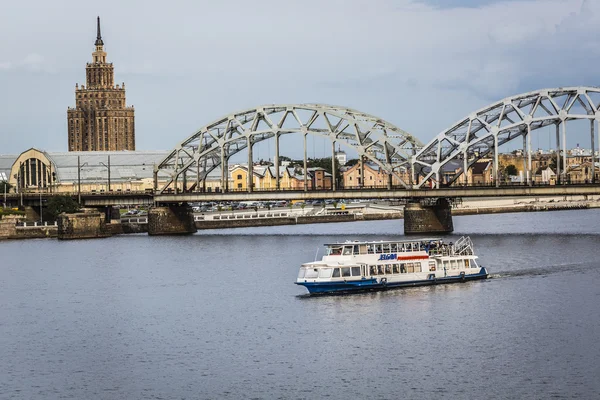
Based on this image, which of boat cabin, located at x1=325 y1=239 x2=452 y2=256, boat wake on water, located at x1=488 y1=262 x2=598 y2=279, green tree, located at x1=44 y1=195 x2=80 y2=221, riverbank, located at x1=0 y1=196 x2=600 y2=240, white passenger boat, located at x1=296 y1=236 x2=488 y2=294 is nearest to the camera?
white passenger boat, located at x1=296 y1=236 x2=488 y2=294

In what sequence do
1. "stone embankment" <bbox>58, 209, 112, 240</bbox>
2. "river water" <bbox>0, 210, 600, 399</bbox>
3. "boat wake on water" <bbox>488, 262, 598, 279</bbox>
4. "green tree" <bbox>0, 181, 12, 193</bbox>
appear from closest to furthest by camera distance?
1. "river water" <bbox>0, 210, 600, 399</bbox>
2. "boat wake on water" <bbox>488, 262, 598, 279</bbox>
3. "stone embankment" <bbox>58, 209, 112, 240</bbox>
4. "green tree" <bbox>0, 181, 12, 193</bbox>

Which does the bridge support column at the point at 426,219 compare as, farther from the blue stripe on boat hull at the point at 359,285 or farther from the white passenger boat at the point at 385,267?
the blue stripe on boat hull at the point at 359,285

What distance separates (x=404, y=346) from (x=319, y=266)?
18.2 m

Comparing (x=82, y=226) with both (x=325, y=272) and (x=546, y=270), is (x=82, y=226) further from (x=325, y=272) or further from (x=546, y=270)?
(x=325, y=272)

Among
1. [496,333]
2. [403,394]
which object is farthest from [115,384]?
[496,333]

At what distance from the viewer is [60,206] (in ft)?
482

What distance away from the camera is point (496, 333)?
58.9 meters

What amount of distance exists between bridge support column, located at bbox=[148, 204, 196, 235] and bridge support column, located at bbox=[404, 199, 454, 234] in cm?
3058

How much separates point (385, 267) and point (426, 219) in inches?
2070

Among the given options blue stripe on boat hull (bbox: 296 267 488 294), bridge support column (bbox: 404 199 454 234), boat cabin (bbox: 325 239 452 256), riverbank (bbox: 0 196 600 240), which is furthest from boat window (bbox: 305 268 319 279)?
riverbank (bbox: 0 196 600 240)

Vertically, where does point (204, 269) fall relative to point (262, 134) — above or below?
below

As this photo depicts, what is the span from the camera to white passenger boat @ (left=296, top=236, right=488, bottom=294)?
7375 cm

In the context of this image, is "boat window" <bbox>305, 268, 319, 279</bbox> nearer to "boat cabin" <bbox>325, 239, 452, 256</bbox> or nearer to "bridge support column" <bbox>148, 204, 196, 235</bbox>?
"boat cabin" <bbox>325, 239, 452, 256</bbox>

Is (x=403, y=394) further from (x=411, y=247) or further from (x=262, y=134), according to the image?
(x=262, y=134)
